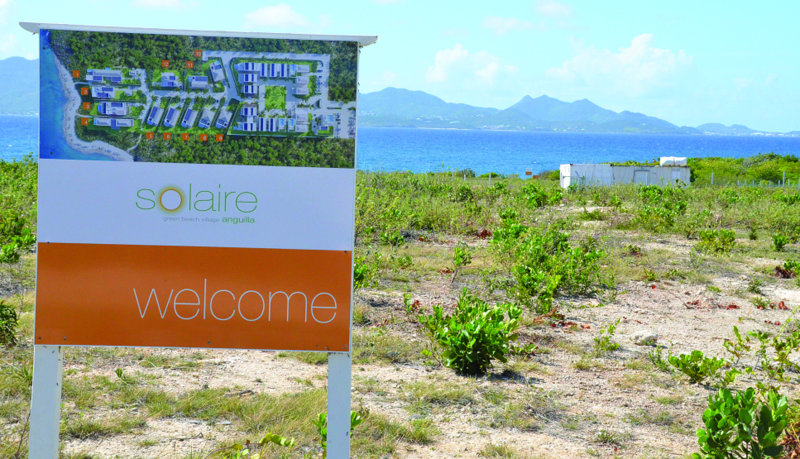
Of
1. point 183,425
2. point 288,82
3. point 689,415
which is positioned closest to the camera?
point 288,82

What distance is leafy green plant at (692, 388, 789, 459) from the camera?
3.34 meters

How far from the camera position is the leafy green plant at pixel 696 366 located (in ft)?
17.8

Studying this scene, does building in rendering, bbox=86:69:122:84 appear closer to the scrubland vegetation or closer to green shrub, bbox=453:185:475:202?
the scrubland vegetation

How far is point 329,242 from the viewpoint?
330cm

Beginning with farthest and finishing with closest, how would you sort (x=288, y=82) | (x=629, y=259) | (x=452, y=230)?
(x=452, y=230), (x=629, y=259), (x=288, y=82)

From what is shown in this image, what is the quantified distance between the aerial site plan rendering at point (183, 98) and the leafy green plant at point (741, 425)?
7.07ft

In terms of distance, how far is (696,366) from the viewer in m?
5.48

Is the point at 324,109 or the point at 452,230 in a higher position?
the point at 324,109

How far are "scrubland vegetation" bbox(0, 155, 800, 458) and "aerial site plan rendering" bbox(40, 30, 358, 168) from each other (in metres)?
1.47

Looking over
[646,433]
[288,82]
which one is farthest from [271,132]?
[646,433]

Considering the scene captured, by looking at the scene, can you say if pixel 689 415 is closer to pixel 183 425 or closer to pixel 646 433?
pixel 646 433

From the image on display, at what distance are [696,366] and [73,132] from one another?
4658mm

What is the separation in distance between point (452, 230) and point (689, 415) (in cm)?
858

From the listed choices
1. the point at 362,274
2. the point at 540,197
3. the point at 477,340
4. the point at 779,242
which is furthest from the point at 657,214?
the point at 477,340
